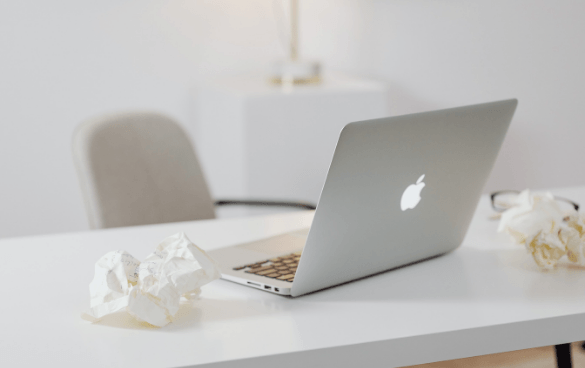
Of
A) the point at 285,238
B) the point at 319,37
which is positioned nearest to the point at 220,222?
the point at 285,238

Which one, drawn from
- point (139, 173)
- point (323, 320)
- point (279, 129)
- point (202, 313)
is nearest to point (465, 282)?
point (323, 320)

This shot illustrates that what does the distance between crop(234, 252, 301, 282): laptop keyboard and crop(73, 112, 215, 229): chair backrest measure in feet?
2.03

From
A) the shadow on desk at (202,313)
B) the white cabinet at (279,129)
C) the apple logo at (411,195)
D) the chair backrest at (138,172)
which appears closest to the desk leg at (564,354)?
the apple logo at (411,195)

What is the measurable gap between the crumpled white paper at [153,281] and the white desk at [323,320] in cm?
2

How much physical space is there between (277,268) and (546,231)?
376 millimetres

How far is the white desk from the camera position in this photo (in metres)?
0.67

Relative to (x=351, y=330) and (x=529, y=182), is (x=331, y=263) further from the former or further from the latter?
(x=529, y=182)

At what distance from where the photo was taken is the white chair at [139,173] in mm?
1437

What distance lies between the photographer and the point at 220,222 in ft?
3.94

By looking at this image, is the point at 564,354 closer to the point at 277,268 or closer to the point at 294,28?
the point at 277,268

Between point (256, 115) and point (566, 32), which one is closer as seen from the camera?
point (256, 115)

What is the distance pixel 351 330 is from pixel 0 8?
2.15 m

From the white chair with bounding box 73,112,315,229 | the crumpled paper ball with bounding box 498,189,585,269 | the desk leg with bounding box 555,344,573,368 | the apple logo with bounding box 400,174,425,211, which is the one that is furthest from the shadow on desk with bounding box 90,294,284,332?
the white chair with bounding box 73,112,315,229

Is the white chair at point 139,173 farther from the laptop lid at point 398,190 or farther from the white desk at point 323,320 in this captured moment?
the laptop lid at point 398,190
